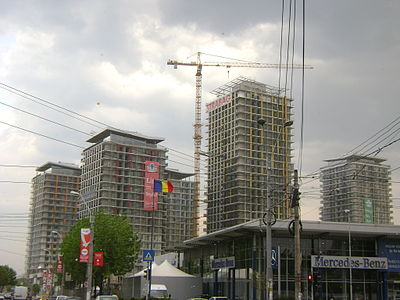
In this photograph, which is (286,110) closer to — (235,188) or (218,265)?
(235,188)

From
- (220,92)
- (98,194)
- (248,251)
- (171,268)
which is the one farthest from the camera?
(220,92)

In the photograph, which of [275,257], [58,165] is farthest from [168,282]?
[58,165]

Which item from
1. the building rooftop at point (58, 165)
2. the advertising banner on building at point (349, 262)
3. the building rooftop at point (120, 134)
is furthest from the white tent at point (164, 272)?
the building rooftop at point (58, 165)

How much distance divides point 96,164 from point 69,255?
9581 cm

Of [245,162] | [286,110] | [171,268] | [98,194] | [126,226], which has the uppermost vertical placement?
[286,110]

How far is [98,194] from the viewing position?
509 feet

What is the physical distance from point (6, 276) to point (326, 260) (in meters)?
142

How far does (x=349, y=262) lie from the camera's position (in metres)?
55.9

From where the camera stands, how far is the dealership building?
55125mm

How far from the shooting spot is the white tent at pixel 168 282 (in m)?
59.9

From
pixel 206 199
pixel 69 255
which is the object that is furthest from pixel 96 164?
pixel 69 255

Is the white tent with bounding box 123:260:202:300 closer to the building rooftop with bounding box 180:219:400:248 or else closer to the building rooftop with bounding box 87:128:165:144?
the building rooftop with bounding box 180:219:400:248

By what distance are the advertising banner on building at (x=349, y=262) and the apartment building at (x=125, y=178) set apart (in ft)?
316

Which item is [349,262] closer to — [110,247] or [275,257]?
[275,257]
